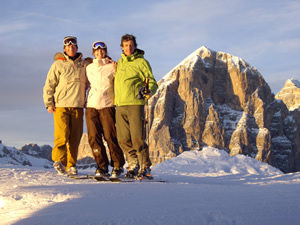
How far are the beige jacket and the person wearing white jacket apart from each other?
349 mm

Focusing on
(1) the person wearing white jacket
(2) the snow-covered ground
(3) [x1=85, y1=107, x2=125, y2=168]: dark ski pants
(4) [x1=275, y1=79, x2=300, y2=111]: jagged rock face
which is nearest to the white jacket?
(1) the person wearing white jacket

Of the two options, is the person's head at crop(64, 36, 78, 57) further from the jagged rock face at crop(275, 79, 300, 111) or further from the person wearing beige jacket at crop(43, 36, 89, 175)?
the jagged rock face at crop(275, 79, 300, 111)

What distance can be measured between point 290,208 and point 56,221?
88.8 inches

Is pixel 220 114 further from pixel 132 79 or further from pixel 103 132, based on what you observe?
pixel 132 79

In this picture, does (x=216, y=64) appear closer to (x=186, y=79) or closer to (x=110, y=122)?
(x=186, y=79)

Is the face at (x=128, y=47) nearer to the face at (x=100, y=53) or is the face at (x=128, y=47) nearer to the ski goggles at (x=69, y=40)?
the face at (x=100, y=53)

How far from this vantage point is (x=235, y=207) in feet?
11.7

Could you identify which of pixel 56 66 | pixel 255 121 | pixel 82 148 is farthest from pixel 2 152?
pixel 56 66

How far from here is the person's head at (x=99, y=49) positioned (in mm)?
6461

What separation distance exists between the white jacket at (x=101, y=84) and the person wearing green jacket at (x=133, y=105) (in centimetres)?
18

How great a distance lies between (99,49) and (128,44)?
1.83 ft

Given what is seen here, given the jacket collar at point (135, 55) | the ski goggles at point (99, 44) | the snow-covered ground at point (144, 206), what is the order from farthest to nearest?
the ski goggles at point (99, 44)
the jacket collar at point (135, 55)
the snow-covered ground at point (144, 206)

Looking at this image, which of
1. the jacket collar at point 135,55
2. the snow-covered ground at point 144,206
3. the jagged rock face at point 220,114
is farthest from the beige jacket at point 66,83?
the jagged rock face at point 220,114

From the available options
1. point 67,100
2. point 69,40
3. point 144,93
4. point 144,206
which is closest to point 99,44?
point 69,40
